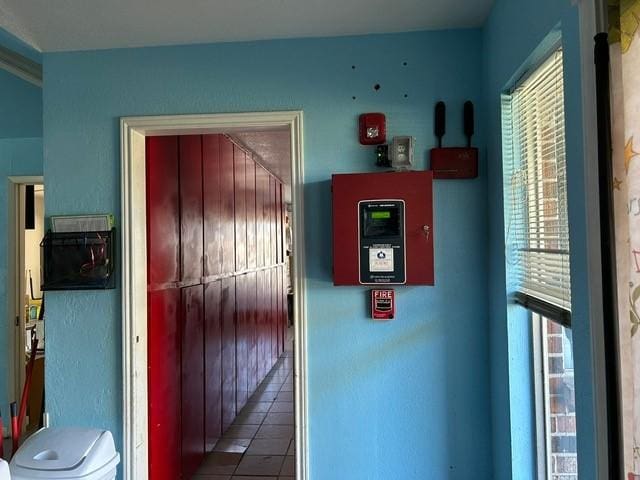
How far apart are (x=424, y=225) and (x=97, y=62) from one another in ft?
6.06

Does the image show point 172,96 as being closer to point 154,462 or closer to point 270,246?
point 154,462

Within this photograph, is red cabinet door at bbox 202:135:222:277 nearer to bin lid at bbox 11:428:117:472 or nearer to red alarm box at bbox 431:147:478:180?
bin lid at bbox 11:428:117:472

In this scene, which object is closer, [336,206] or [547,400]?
[547,400]

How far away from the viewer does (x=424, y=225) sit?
2.02 metres

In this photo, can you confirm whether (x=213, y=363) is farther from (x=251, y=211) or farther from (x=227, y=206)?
(x=251, y=211)

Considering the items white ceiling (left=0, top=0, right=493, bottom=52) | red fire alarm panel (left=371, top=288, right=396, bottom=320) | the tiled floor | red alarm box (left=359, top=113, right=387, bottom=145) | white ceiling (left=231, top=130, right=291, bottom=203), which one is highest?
white ceiling (left=0, top=0, right=493, bottom=52)

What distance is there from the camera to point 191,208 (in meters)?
2.96

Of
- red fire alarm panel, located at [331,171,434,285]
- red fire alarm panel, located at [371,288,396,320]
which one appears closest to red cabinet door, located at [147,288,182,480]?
red fire alarm panel, located at [331,171,434,285]

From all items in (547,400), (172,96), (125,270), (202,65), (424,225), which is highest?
(202,65)

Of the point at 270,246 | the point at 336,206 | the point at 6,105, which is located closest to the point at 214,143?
the point at 6,105

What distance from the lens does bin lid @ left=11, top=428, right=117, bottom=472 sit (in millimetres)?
1732

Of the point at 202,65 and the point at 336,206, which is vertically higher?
the point at 202,65

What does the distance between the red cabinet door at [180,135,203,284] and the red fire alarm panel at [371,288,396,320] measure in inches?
51.9

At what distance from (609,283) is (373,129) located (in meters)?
1.37
